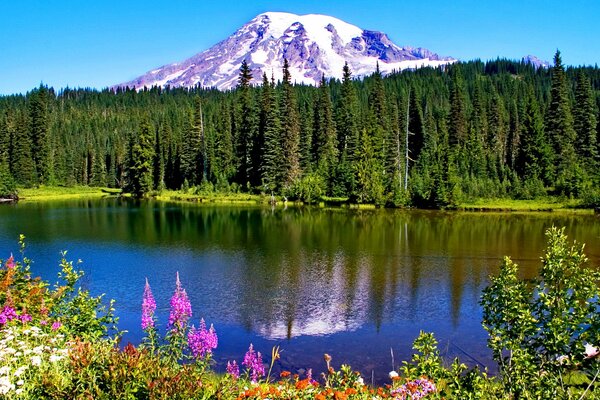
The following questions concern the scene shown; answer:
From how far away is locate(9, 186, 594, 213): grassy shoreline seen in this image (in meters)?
65.1

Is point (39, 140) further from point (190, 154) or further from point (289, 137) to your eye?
point (289, 137)

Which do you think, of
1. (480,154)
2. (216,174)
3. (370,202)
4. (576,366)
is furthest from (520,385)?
(216,174)

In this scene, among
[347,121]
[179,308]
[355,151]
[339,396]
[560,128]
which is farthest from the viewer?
[347,121]

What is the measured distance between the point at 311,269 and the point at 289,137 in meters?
52.9

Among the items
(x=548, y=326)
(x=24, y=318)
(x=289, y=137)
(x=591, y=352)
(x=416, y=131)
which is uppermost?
(x=416, y=131)

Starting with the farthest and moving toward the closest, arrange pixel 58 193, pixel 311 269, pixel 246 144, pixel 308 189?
pixel 58 193, pixel 246 144, pixel 308 189, pixel 311 269

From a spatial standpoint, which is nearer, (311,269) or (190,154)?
(311,269)

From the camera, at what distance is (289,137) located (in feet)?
265

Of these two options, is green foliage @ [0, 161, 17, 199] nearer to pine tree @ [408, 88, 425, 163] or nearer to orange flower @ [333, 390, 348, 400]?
pine tree @ [408, 88, 425, 163]

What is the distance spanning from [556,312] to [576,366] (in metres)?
0.80

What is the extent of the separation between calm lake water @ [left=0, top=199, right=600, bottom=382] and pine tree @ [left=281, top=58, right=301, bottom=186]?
22.6 m

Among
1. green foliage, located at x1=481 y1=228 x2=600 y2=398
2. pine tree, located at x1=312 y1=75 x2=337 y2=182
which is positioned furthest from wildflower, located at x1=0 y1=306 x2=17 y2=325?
pine tree, located at x1=312 y1=75 x2=337 y2=182

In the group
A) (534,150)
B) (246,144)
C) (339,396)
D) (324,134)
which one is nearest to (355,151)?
(324,134)

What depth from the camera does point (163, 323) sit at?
19000 millimetres
